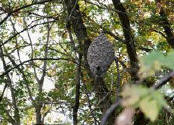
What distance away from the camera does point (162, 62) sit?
775mm

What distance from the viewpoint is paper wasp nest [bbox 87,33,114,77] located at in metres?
3.74

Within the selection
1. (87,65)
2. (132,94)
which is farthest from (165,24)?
(132,94)

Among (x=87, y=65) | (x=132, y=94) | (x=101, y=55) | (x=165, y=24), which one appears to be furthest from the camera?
(x=165, y=24)

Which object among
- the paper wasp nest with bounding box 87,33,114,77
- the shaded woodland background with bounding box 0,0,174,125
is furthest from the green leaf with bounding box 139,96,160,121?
the paper wasp nest with bounding box 87,33,114,77

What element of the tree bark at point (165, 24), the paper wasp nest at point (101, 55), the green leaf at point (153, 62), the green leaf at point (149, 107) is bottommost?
the green leaf at point (149, 107)

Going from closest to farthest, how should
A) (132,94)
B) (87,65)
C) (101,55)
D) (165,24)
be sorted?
(132,94) → (101,55) → (87,65) → (165,24)

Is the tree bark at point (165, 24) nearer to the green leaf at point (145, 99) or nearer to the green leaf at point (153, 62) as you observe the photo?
the green leaf at point (153, 62)

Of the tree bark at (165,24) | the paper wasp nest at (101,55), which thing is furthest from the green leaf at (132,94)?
the tree bark at (165,24)

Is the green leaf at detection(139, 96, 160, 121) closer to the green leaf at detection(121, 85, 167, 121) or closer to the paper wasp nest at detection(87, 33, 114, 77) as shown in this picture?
the green leaf at detection(121, 85, 167, 121)

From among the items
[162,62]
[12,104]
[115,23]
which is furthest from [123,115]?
[12,104]

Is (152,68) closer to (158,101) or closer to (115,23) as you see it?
(158,101)

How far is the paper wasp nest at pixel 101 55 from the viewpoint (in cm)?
374

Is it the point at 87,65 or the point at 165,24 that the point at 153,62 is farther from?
the point at 165,24

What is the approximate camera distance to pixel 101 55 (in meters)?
3.79
